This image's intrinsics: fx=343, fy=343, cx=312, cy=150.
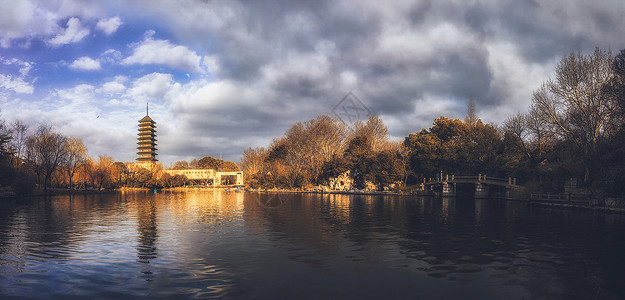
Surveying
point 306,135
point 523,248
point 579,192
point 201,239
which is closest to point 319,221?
point 201,239

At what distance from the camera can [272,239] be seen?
17.8 m

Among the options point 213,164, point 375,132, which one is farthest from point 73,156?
point 213,164

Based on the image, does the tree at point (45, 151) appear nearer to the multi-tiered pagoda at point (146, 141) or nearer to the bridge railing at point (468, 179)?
the bridge railing at point (468, 179)

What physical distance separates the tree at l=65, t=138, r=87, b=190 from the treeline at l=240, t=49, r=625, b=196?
4251 cm

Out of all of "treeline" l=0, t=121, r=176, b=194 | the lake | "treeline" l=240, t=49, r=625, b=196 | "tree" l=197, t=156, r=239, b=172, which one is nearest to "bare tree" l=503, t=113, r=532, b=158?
"treeline" l=240, t=49, r=625, b=196

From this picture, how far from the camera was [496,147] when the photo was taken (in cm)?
5972

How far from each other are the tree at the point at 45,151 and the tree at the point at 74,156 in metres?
4.77

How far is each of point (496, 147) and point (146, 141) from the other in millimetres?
164622

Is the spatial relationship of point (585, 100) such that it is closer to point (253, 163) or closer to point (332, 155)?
point (332, 155)

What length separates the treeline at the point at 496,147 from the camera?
3644 cm

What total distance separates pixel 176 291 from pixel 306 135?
72263 millimetres

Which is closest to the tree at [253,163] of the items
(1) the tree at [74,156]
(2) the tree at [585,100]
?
(1) the tree at [74,156]

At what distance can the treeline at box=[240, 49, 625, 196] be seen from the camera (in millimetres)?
36438

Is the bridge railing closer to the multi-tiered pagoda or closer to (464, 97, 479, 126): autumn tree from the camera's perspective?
(464, 97, 479, 126): autumn tree
